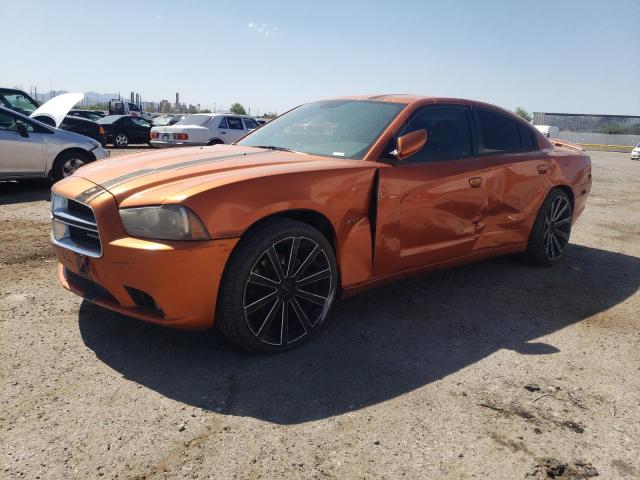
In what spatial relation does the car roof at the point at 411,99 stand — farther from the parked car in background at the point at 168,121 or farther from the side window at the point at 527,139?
the parked car in background at the point at 168,121

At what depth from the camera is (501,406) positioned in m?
2.68

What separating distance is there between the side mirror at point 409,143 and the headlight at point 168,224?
56.0 inches

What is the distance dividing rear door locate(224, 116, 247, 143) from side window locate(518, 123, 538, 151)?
11.2 m

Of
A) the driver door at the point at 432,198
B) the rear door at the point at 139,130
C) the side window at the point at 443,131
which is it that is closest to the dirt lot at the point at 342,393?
the driver door at the point at 432,198

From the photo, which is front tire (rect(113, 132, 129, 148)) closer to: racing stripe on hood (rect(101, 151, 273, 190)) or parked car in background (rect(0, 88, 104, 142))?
parked car in background (rect(0, 88, 104, 142))

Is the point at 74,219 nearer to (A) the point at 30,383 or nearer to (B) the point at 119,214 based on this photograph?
(B) the point at 119,214

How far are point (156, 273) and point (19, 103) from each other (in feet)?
38.1

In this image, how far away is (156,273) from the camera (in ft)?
8.74

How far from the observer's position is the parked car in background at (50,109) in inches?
396

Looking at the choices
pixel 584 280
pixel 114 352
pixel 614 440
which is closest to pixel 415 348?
pixel 614 440

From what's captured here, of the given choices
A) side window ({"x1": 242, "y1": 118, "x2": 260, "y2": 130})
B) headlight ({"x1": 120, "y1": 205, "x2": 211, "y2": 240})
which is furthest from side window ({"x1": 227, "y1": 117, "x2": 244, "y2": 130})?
headlight ({"x1": 120, "y1": 205, "x2": 211, "y2": 240})

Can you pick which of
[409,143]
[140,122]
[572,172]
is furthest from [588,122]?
[409,143]

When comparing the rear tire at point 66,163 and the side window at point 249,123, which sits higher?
the side window at point 249,123

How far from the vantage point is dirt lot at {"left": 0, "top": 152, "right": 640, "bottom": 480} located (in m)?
2.21
